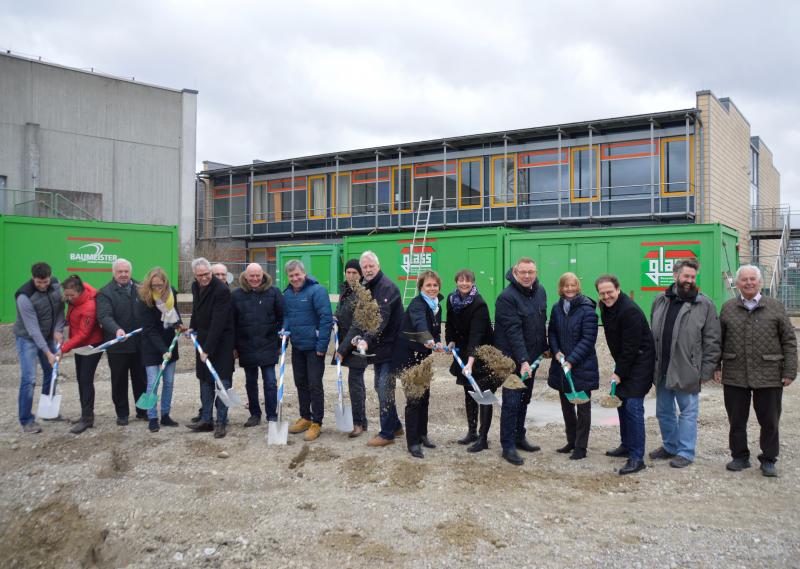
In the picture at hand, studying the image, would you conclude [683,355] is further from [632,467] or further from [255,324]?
[255,324]

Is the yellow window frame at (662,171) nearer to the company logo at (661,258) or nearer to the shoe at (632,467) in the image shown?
the company logo at (661,258)

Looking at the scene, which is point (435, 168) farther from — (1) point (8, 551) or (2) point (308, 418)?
(1) point (8, 551)

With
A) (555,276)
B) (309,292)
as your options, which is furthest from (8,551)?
(555,276)

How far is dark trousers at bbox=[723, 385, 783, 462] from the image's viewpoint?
5.26 m

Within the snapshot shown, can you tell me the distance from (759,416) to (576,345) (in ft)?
4.92

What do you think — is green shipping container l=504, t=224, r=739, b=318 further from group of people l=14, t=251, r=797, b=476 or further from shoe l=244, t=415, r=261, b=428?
shoe l=244, t=415, r=261, b=428

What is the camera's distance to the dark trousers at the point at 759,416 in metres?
5.26

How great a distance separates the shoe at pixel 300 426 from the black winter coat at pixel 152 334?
151 centimetres

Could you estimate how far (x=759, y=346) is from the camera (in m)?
5.28

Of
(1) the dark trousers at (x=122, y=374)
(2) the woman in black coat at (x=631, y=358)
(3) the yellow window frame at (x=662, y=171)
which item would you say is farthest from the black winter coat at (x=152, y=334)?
(3) the yellow window frame at (x=662, y=171)

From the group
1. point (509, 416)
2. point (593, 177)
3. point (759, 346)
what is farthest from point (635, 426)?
point (593, 177)

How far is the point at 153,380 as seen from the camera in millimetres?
6859

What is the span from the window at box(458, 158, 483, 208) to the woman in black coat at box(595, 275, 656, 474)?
784 inches

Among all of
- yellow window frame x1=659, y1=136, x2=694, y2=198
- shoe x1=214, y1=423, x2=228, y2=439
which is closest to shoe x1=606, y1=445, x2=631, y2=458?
shoe x1=214, y1=423, x2=228, y2=439
